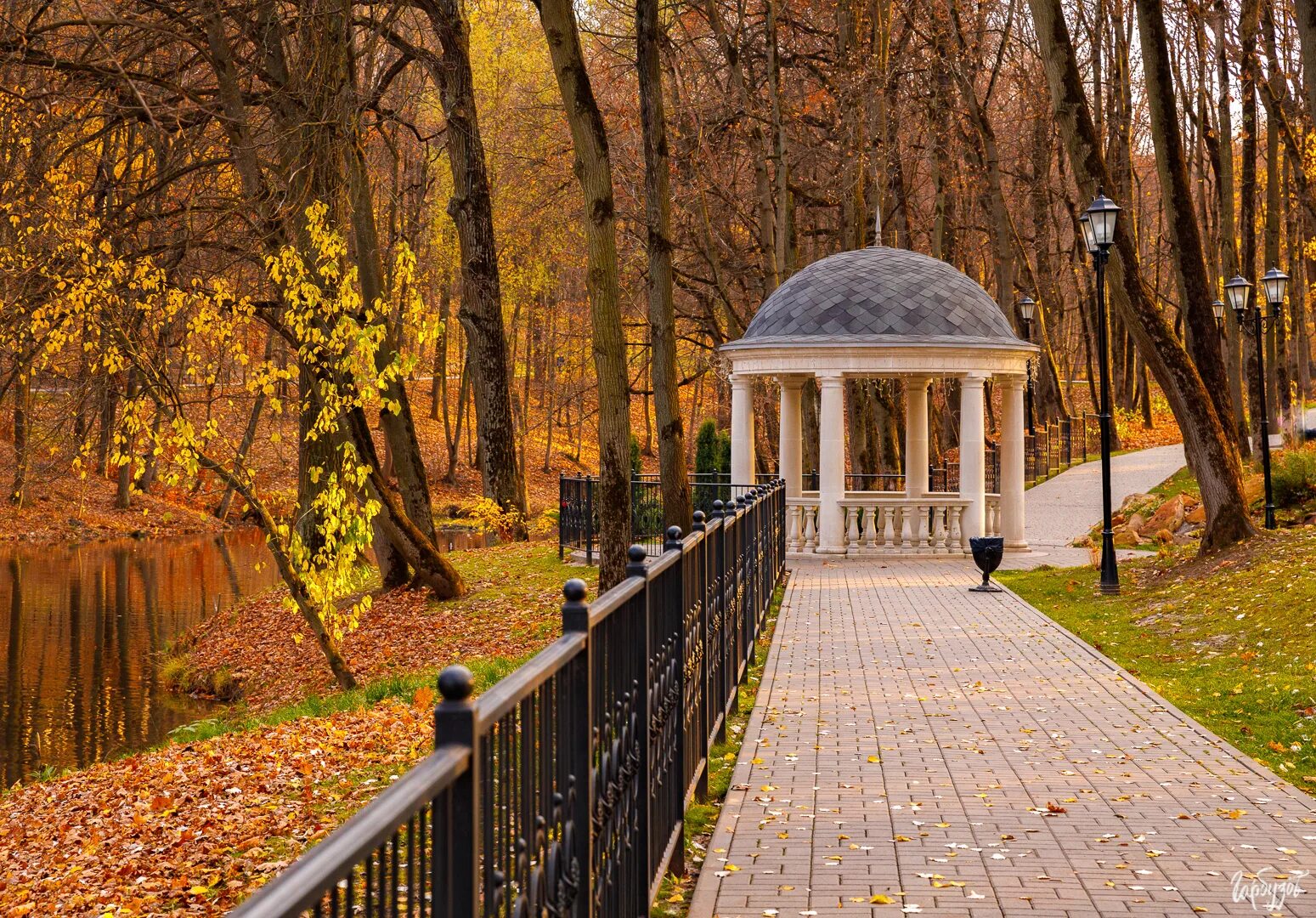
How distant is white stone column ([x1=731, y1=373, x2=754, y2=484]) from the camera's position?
84.0 ft

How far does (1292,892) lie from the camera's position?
5715 millimetres

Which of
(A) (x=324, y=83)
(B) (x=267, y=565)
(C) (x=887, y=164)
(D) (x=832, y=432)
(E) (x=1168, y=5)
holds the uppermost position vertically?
(E) (x=1168, y=5)

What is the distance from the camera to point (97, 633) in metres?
21.1

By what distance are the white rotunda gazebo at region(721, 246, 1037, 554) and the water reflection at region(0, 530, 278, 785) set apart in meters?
9.71

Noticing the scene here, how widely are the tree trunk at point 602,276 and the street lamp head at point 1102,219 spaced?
21.1 ft

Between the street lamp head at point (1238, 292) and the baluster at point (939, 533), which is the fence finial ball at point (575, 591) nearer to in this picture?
the baluster at point (939, 533)

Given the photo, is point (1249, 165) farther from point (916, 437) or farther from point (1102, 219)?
point (1102, 219)

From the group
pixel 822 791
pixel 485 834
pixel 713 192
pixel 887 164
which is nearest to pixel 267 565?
pixel 713 192

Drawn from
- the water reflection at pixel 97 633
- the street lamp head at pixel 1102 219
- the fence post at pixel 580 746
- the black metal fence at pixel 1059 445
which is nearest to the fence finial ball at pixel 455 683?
the fence post at pixel 580 746

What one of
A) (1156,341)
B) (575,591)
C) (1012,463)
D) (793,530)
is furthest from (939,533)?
(575,591)

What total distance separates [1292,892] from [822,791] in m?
2.62

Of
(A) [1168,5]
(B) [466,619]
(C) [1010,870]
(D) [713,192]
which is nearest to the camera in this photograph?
(C) [1010,870]

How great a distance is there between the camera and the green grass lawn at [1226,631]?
32.6 ft

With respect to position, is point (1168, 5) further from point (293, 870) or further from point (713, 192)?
point (293, 870)
